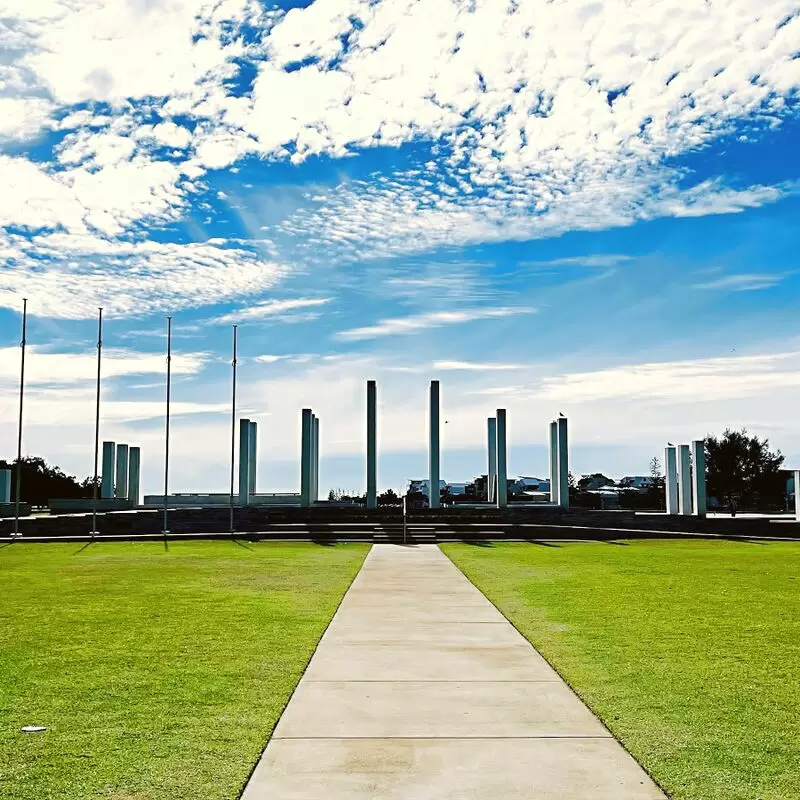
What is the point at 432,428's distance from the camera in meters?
47.3

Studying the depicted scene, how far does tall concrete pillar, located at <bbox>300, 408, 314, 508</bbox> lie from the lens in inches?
1794

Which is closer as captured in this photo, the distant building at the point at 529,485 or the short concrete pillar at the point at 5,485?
the short concrete pillar at the point at 5,485

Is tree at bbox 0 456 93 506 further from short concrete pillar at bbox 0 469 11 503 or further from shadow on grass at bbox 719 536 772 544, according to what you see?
shadow on grass at bbox 719 536 772 544

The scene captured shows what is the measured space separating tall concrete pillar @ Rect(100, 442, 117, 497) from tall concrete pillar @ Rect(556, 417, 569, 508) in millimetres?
26458

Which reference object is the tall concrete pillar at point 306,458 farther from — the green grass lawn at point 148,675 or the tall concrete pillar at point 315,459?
the green grass lawn at point 148,675

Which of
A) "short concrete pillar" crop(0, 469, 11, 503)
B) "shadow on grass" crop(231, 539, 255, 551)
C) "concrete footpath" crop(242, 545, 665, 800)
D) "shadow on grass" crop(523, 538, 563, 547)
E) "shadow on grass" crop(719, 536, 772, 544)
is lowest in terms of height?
"shadow on grass" crop(719, 536, 772, 544)

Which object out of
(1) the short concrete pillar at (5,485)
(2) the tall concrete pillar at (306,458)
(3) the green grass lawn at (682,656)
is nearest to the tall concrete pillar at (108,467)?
(1) the short concrete pillar at (5,485)

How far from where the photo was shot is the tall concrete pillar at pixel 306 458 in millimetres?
45562

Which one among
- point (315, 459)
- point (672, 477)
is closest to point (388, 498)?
point (315, 459)

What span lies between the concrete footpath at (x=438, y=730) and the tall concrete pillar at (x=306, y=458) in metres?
34.6

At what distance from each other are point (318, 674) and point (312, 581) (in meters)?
9.24

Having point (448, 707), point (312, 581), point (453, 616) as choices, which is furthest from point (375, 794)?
point (312, 581)

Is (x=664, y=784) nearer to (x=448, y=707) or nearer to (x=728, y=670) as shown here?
(x=448, y=707)

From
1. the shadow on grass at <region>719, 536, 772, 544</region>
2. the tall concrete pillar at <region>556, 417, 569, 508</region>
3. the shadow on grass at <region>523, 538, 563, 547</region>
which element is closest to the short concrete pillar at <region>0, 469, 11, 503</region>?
the tall concrete pillar at <region>556, 417, 569, 508</region>
